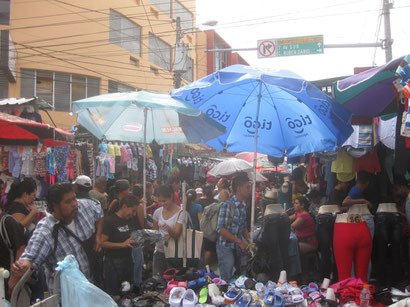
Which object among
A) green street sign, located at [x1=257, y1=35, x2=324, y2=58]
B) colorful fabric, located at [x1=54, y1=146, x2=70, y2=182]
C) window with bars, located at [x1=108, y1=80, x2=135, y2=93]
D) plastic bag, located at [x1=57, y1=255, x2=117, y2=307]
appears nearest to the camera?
plastic bag, located at [x1=57, y1=255, x2=117, y2=307]

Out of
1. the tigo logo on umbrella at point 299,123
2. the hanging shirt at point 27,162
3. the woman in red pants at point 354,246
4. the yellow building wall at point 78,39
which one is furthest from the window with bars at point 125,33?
the woman in red pants at point 354,246

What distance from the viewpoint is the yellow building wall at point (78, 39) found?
56.2ft

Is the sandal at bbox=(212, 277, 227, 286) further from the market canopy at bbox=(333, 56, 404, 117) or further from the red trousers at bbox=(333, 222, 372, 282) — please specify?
the market canopy at bbox=(333, 56, 404, 117)

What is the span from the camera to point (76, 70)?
1858 centimetres

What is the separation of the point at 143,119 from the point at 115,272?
270 cm

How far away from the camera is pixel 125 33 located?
70.4 ft

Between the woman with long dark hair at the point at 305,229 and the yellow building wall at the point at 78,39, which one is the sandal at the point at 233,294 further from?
the yellow building wall at the point at 78,39

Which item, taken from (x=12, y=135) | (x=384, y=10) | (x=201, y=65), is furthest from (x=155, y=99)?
(x=201, y=65)

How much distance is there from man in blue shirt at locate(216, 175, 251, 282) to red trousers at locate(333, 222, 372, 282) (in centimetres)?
124

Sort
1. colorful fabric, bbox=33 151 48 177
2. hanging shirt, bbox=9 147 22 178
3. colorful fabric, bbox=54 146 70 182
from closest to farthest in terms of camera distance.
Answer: hanging shirt, bbox=9 147 22 178 < colorful fabric, bbox=33 151 48 177 < colorful fabric, bbox=54 146 70 182

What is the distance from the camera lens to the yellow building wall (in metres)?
17.1

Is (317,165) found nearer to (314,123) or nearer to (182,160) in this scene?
(314,123)

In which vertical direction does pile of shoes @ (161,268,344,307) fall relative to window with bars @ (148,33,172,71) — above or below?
below

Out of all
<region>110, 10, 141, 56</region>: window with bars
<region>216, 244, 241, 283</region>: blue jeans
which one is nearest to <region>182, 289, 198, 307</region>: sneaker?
<region>216, 244, 241, 283</region>: blue jeans
